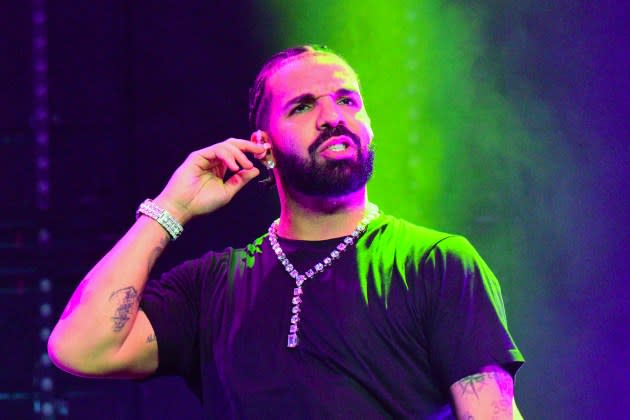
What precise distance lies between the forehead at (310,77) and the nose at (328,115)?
0.11 feet

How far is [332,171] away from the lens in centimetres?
196

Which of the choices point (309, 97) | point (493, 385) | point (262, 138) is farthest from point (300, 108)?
point (493, 385)

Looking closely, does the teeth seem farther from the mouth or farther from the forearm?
the forearm

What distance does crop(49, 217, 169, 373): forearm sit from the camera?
5.98ft

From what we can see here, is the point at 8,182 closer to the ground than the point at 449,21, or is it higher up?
closer to the ground

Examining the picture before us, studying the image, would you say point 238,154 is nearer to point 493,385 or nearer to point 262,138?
point 262,138

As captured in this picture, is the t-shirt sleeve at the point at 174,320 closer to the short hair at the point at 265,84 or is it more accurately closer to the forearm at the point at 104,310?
the forearm at the point at 104,310

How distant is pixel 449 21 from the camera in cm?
270

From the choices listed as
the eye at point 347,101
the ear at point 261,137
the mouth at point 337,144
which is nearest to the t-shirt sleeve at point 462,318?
the mouth at point 337,144

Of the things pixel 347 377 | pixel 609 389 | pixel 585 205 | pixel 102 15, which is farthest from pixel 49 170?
pixel 609 389

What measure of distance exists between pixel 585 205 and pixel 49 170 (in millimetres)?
1763

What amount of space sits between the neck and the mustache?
0.12 meters

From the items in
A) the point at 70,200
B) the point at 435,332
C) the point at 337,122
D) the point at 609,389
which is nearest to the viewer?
the point at 435,332

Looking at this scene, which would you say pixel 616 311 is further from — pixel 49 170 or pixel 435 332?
pixel 49 170
